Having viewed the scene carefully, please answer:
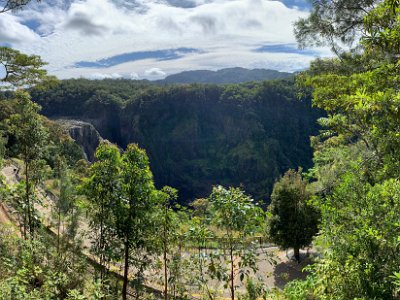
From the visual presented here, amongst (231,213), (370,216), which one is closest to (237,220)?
(231,213)

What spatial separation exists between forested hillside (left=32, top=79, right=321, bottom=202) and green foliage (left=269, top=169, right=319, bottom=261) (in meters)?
71.2

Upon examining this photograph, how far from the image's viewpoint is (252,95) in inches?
3750

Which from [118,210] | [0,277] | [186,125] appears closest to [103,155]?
[118,210]

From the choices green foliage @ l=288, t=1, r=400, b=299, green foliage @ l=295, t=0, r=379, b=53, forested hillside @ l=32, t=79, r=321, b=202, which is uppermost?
green foliage @ l=295, t=0, r=379, b=53

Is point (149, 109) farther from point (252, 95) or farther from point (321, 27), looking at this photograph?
point (321, 27)

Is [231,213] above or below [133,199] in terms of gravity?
above

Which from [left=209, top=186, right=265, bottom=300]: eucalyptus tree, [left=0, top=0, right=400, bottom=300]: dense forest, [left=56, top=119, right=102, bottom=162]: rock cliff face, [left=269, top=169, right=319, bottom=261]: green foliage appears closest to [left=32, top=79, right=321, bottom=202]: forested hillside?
[left=56, top=119, right=102, bottom=162]: rock cliff face

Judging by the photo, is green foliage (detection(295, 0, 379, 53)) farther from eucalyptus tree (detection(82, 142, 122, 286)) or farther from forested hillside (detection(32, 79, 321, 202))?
forested hillside (detection(32, 79, 321, 202))

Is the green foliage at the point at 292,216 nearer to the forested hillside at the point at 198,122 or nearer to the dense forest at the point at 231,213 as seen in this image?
the dense forest at the point at 231,213

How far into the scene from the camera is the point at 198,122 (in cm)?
9612

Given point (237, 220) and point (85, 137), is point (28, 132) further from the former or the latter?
point (85, 137)

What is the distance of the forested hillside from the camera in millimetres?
91312

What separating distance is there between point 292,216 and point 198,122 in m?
79.9

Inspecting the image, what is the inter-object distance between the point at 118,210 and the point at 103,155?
1.15 metres
